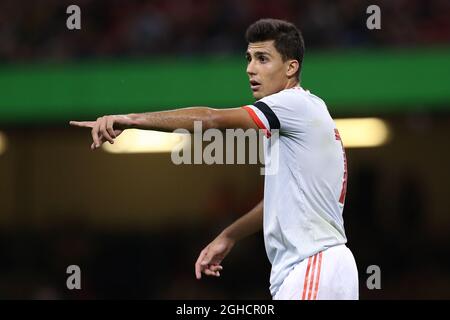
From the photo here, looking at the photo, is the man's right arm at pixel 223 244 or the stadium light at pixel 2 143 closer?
the man's right arm at pixel 223 244

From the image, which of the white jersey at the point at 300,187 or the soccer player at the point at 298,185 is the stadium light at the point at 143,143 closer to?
the soccer player at the point at 298,185

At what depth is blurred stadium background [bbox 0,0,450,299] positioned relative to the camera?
12.8 m

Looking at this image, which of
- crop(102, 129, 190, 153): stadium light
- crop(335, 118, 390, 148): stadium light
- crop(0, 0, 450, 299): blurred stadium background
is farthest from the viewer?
crop(102, 129, 190, 153): stadium light

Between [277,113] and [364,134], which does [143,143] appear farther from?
[277,113]

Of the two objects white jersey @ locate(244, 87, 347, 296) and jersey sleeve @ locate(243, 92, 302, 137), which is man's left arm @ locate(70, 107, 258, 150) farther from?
white jersey @ locate(244, 87, 347, 296)

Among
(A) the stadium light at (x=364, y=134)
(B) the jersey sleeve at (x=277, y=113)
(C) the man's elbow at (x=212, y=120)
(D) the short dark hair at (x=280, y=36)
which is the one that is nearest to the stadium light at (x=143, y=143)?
(A) the stadium light at (x=364, y=134)

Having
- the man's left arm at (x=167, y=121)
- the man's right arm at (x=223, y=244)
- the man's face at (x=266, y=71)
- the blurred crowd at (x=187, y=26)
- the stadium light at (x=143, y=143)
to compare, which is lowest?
the man's right arm at (x=223, y=244)

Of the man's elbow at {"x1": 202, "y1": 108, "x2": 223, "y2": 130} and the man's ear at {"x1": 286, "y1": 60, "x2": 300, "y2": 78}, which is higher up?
the man's ear at {"x1": 286, "y1": 60, "x2": 300, "y2": 78}

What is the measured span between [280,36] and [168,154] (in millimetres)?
11242

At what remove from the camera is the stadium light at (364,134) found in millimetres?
14298

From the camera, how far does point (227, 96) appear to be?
12859 millimetres

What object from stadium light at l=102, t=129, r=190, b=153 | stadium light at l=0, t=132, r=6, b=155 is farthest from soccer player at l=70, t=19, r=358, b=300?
stadium light at l=0, t=132, r=6, b=155

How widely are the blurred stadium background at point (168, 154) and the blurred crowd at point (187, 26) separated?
3 centimetres
